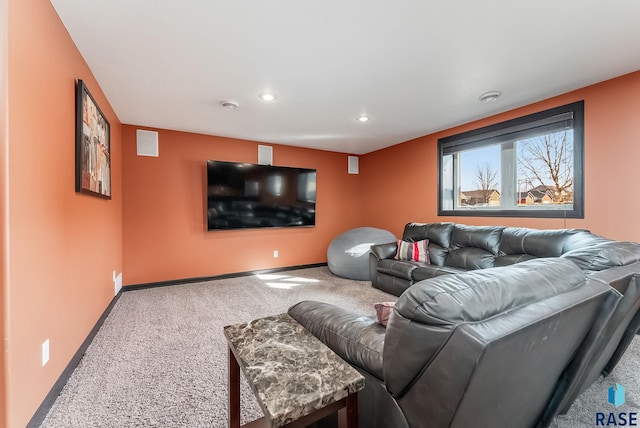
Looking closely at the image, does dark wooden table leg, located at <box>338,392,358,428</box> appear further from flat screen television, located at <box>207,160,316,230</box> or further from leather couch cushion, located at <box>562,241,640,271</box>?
flat screen television, located at <box>207,160,316,230</box>

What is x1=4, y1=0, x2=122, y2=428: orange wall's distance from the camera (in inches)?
48.5

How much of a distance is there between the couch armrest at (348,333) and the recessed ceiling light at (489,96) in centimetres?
277

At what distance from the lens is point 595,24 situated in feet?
5.84

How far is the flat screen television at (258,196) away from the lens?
13.6 ft

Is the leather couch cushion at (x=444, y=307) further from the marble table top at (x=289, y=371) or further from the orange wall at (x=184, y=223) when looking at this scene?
the orange wall at (x=184, y=223)

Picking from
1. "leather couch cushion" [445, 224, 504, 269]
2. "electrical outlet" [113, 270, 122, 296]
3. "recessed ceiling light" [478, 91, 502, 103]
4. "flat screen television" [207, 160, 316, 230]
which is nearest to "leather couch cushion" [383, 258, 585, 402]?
"leather couch cushion" [445, 224, 504, 269]

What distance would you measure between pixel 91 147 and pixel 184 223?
1.98m

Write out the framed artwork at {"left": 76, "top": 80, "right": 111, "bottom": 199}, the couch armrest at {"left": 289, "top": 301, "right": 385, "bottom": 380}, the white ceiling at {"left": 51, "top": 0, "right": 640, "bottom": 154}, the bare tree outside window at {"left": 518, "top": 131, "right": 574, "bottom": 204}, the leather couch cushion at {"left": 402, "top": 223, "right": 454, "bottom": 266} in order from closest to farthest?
the couch armrest at {"left": 289, "top": 301, "right": 385, "bottom": 380} → the white ceiling at {"left": 51, "top": 0, "right": 640, "bottom": 154} → the framed artwork at {"left": 76, "top": 80, "right": 111, "bottom": 199} → the bare tree outside window at {"left": 518, "top": 131, "right": 574, "bottom": 204} → the leather couch cushion at {"left": 402, "top": 223, "right": 454, "bottom": 266}

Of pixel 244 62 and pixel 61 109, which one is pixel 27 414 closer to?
pixel 61 109

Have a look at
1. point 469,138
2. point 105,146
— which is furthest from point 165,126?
point 469,138

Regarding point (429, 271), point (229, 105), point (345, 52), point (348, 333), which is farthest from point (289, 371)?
point (229, 105)

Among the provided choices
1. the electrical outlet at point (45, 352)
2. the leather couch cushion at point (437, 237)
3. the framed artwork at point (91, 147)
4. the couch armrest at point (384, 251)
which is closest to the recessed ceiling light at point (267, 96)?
the framed artwork at point (91, 147)

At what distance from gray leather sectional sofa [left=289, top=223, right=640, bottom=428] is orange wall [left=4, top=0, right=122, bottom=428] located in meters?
1.39

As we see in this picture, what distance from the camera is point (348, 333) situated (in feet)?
3.95
